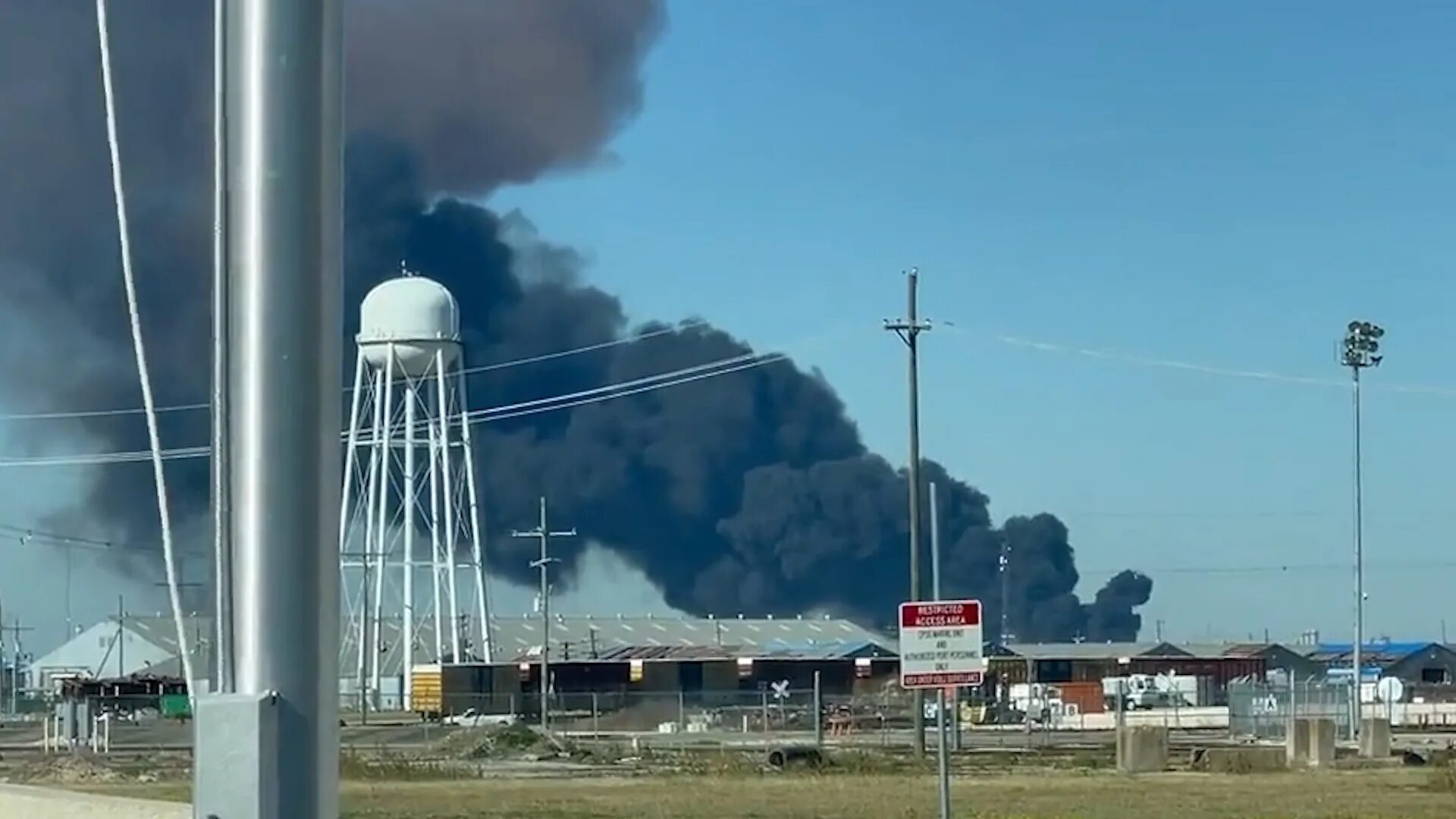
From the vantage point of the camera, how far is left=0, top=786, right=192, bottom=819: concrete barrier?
14984mm

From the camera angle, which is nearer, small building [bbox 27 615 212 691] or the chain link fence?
A: the chain link fence

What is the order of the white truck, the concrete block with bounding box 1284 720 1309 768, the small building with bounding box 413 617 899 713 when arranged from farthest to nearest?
the white truck, the small building with bounding box 413 617 899 713, the concrete block with bounding box 1284 720 1309 768

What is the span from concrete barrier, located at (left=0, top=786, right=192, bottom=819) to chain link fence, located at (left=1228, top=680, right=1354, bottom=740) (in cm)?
6282

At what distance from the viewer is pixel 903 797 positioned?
40.5 meters

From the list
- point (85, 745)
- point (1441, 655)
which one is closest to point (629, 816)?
point (85, 745)

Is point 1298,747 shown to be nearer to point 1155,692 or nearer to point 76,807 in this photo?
point 76,807

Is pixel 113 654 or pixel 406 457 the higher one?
pixel 406 457

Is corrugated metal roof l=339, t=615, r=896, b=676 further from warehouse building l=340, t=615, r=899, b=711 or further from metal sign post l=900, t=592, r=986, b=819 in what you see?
metal sign post l=900, t=592, r=986, b=819

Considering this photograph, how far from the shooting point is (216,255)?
12.7 ft

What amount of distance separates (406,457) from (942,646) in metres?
83.5

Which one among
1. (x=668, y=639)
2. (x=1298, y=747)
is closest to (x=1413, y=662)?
(x=668, y=639)

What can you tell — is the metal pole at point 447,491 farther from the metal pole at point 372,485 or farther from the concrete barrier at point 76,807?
the concrete barrier at point 76,807

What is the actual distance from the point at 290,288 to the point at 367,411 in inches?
3991

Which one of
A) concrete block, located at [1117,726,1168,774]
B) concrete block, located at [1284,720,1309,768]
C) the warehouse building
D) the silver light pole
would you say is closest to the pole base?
the silver light pole
